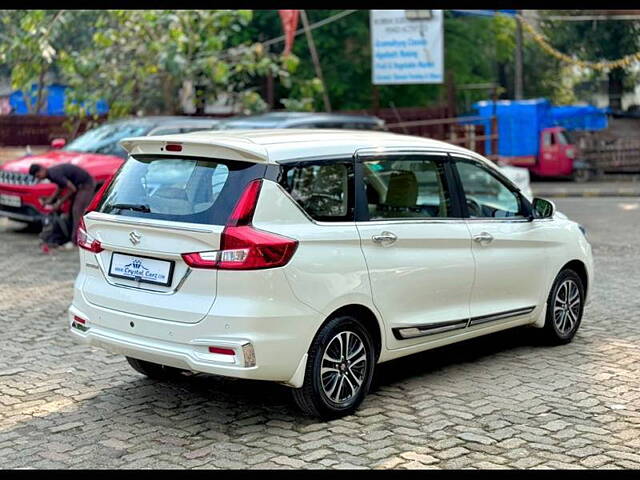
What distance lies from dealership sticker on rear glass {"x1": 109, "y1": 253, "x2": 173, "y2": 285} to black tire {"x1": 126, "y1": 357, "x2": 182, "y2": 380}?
0.96m

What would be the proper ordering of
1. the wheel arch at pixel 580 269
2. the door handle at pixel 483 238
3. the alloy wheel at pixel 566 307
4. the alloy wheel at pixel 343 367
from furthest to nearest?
the wheel arch at pixel 580 269 < the alloy wheel at pixel 566 307 < the door handle at pixel 483 238 < the alloy wheel at pixel 343 367

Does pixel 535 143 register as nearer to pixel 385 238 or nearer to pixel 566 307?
pixel 566 307

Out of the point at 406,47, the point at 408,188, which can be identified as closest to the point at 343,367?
the point at 408,188

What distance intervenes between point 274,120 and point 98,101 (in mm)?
7283

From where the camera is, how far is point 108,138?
14852 millimetres

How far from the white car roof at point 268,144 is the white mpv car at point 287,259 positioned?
0.03ft

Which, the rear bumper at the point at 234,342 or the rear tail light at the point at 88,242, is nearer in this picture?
the rear bumper at the point at 234,342

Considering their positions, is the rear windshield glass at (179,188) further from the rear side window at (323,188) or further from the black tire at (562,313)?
the black tire at (562,313)

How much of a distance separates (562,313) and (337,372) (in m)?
2.67

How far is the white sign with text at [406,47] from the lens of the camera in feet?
73.2

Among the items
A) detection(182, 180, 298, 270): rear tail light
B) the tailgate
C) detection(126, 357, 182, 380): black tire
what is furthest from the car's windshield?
detection(182, 180, 298, 270): rear tail light

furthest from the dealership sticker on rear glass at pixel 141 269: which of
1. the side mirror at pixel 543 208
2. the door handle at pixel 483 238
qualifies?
the side mirror at pixel 543 208

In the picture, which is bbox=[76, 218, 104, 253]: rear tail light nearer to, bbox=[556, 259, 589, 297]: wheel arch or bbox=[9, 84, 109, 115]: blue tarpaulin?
bbox=[556, 259, 589, 297]: wheel arch
